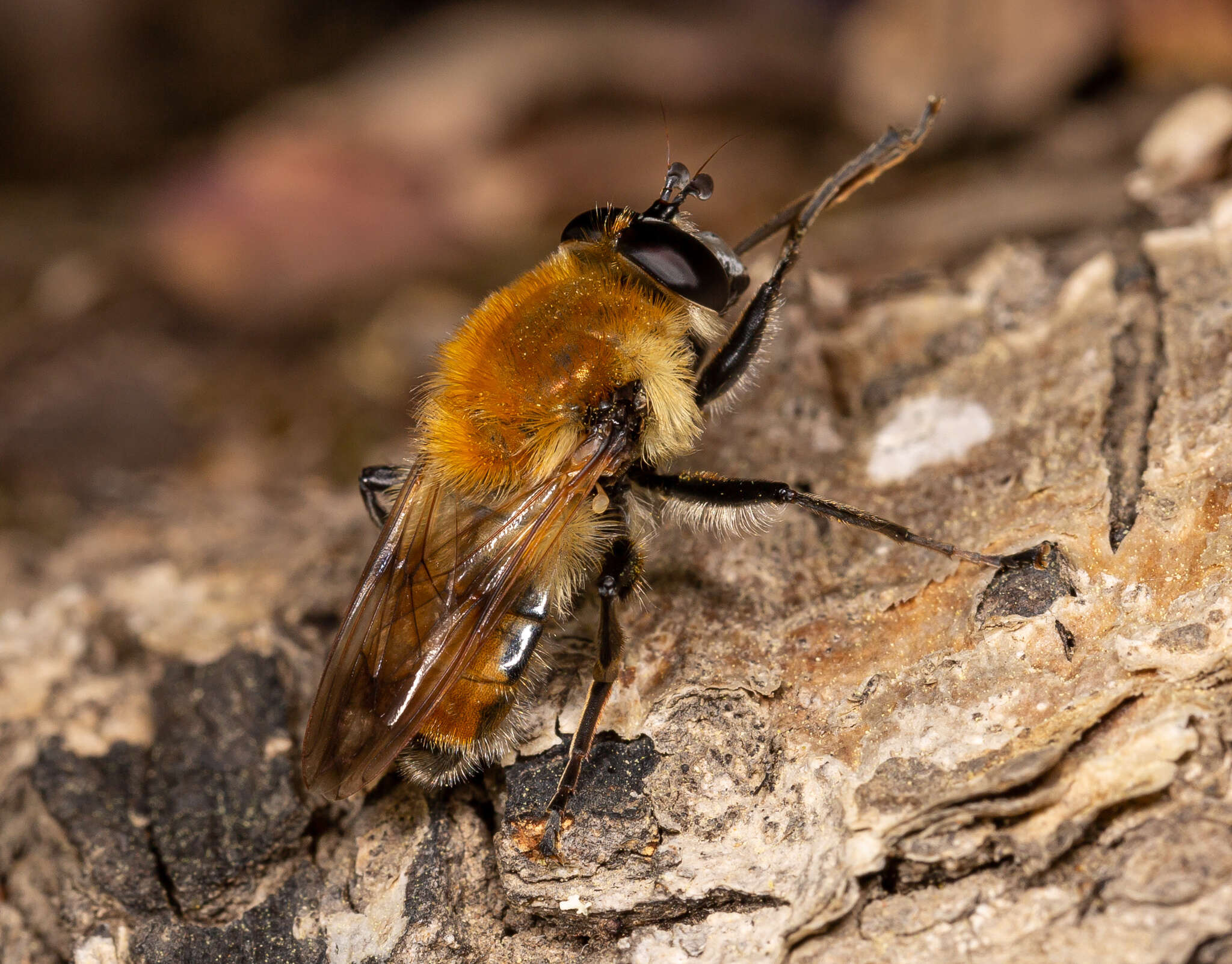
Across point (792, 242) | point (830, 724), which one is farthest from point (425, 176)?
point (830, 724)

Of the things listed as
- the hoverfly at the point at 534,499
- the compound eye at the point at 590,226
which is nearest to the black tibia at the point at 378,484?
the hoverfly at the point at 534,499

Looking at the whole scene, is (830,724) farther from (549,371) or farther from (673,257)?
(673,257)

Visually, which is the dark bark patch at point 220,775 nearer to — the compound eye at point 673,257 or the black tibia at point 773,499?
the black tibia at point 773,499

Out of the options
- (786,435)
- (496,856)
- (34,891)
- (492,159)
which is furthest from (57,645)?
(492,159)

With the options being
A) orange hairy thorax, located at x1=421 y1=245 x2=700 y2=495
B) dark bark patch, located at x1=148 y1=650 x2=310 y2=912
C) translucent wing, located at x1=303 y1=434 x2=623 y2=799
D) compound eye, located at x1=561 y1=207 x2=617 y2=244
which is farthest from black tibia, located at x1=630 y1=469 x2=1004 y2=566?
dark bark patch, located at x1=148 y1=650 x2=310 y2=912

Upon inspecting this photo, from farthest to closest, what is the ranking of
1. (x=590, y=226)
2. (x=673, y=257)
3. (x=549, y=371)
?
(x=590, y=226) → (x=673, y=257) → (x=549, y=371)

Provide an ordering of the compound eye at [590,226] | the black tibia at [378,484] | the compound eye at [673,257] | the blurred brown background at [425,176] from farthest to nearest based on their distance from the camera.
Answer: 1. the blurred brown background at [425,176]
2. the black tibia at [378,484]
3. the compound eye at [590,226]
4. the compound eye at [673,257]
